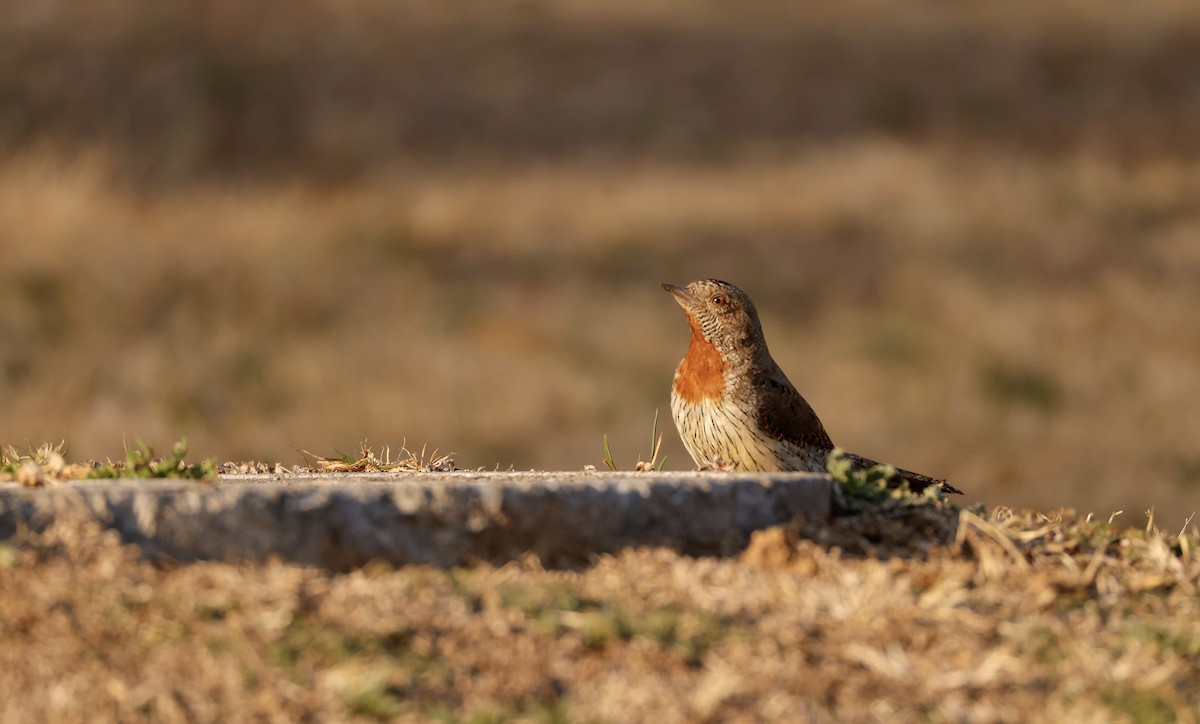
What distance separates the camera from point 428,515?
3926mm

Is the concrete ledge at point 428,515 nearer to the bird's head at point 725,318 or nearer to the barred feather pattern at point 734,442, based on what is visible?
the barred feather pattern at point 734,442

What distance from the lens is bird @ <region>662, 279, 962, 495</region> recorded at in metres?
6.09

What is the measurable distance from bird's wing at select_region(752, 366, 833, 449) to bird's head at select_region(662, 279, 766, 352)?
0.17 m

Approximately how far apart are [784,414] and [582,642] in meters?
2.85

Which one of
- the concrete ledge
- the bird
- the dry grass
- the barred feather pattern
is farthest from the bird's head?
the dry grass

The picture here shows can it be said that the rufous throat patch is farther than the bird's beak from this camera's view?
No

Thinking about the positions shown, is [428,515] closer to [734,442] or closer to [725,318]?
[734,442]

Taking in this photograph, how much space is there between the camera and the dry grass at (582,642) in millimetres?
3189

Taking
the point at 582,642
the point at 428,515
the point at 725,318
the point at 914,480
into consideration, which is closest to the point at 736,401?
the point at 725,318

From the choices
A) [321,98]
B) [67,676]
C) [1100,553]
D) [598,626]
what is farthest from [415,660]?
[321,98]

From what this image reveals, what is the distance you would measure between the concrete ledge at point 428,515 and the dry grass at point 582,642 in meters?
0.07

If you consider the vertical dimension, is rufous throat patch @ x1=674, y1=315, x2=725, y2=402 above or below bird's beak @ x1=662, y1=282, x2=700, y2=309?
below

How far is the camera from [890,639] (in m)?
3.59

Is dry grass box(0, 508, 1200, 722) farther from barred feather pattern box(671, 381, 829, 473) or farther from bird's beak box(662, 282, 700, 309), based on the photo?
bird's beak box(662, 282, 700, 309)
